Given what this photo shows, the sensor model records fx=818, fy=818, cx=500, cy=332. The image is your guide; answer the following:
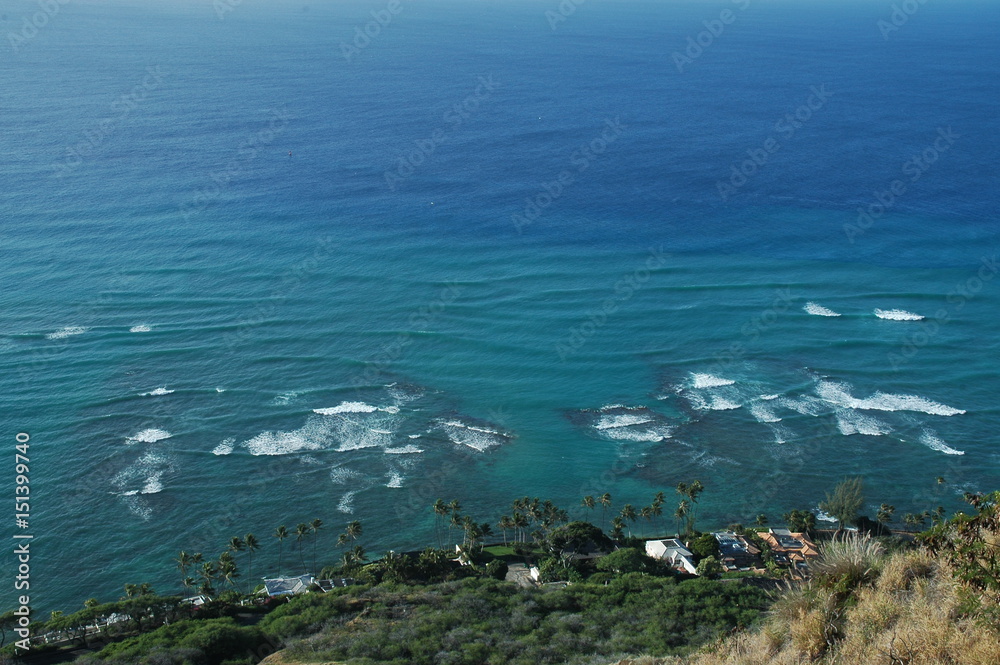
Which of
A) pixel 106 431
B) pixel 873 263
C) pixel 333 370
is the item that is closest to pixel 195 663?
pixel 106 431

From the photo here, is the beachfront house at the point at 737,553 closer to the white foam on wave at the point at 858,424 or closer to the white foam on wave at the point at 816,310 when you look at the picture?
the white foam on wave at the point at 858,424

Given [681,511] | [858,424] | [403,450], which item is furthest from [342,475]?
[858,424]

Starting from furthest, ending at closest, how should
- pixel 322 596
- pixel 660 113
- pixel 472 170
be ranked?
1. pixel 660 113
2. pixel 472 170
3. pixel 322 596

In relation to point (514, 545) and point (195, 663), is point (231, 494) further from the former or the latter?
point (195, 663)

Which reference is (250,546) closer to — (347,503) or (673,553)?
(347,503)

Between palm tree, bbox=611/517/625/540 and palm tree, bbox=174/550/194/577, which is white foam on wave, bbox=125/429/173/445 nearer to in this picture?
palm tree, bbox=174/550/194/577

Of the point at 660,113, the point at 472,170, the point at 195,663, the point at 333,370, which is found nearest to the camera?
the point at 195,663
